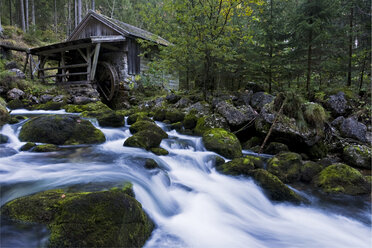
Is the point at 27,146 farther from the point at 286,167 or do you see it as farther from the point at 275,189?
the point at 286,167

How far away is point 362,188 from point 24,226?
538cm

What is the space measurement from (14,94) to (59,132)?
23.1ft

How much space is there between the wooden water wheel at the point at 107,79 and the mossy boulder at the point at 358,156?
452 inches

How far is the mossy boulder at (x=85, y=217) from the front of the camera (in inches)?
76.9

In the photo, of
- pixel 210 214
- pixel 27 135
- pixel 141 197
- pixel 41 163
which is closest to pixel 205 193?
pixel 210 214

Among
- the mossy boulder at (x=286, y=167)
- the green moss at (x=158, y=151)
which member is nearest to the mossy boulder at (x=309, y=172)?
the mossy boulder at (x=286, y=167)

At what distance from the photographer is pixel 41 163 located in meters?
3.98

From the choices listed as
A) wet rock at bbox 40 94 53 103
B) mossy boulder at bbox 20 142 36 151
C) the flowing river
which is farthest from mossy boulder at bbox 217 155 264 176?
wet rock at bbox 40 94 53 103

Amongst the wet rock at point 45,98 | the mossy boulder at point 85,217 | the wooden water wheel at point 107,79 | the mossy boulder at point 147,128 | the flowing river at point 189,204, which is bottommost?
the flowing river at point 189,204

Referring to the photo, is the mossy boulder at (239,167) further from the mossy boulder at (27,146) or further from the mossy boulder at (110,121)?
the mossy boulder at (27,146)

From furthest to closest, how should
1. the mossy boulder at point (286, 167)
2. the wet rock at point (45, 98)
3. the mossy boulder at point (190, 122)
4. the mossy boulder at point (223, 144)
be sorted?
the wet rock at point (45, 98), the mossy boulder at point (190, 122), the mossy boulder at point (223, 144), the mossy boulder at point (286, 167)

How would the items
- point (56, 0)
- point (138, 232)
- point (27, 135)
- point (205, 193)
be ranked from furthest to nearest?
point (56, 0)
point (27, 135)
point (205, 193)
point (138, 232)

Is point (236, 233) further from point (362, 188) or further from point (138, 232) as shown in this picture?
point (362, 188)

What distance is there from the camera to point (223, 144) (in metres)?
5.80
